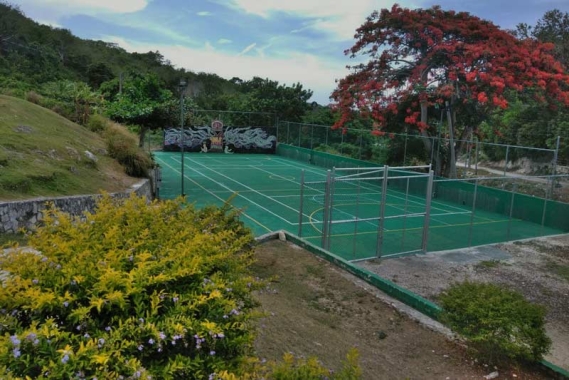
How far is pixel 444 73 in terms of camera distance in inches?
923

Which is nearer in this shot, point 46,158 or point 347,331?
point 347,331

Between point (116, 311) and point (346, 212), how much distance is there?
15512 mm

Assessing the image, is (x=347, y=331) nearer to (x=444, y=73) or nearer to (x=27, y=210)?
(x=27, y=210)

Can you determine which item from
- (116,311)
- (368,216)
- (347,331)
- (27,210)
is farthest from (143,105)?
(116,311)

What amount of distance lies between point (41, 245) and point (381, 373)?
3623mm

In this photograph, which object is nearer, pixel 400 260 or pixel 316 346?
pixel 316 346

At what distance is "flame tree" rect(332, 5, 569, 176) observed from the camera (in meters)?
20.9

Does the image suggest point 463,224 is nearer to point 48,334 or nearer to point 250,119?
point 48,334

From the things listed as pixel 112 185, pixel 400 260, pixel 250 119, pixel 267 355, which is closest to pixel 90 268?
pixel 267 355

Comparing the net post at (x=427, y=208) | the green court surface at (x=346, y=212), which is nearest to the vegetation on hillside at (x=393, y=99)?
the green court surface at (x=346, y=212)

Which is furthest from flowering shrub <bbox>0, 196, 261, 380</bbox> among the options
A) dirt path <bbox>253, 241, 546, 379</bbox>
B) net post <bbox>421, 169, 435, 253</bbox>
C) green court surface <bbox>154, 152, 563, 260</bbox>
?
net post <bbox>421, 169, 435, 253</bbox>

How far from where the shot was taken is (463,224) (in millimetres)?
16750

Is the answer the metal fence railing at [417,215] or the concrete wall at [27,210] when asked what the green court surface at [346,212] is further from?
the concrete wall at [27,210]

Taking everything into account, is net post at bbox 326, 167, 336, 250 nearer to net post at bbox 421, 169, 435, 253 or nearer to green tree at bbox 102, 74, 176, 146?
net post at bbox 421, 169, 435, 253
